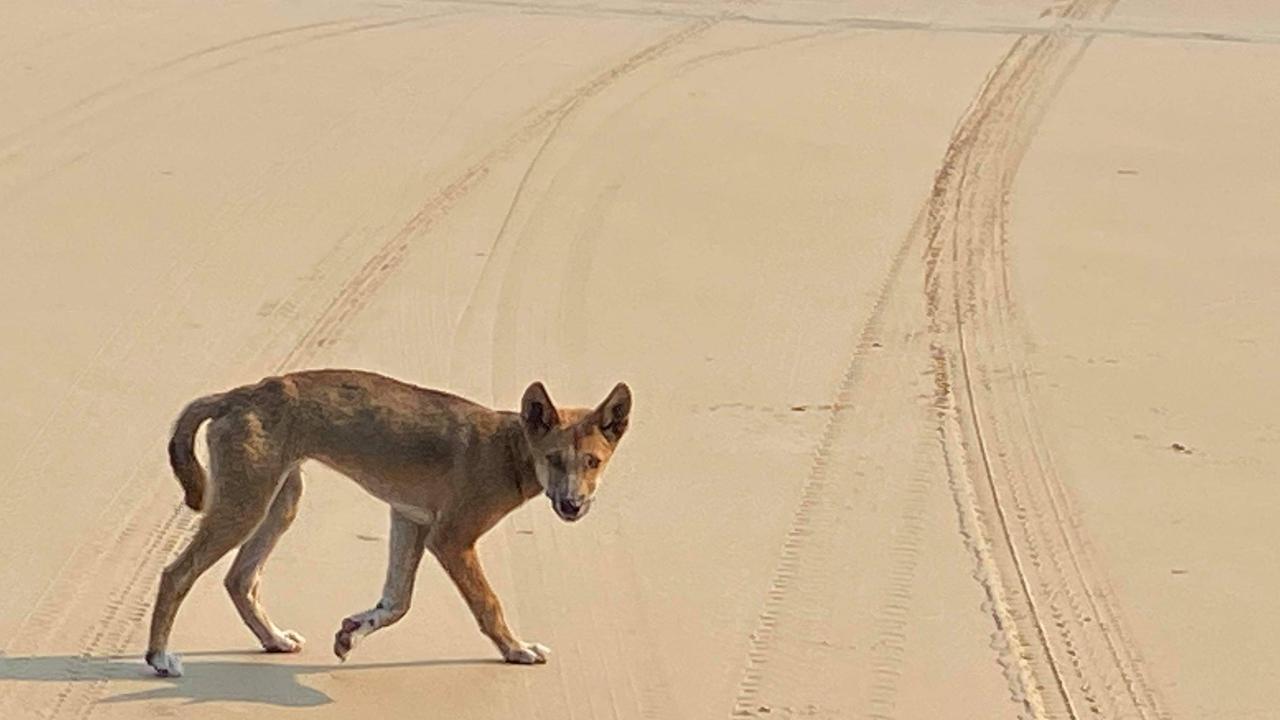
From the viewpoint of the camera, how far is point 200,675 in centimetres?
700

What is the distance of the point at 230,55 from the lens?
16.0 metres

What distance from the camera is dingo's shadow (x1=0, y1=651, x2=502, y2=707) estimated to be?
686cm

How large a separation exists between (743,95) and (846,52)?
1.97m

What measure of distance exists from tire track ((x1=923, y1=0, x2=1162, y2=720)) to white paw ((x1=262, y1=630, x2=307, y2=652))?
2.13 m

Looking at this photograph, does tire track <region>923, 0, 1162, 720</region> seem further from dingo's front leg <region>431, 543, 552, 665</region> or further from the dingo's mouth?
dingo's front leg <region>431, 543, 552, 665</region>

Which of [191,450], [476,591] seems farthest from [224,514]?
[476,591]

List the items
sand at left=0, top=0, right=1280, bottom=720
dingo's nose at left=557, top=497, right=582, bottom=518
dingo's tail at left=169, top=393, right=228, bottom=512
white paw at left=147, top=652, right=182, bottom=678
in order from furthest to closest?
sand at left=0, top=0, right=1280, bottom=720
white paw at left=147, top=652, right=182, bottom=678
dingo's tail at left=169, top=393, right=228, bottom=512
dingo's nose at left=557, top=497, right=582, bottom=518


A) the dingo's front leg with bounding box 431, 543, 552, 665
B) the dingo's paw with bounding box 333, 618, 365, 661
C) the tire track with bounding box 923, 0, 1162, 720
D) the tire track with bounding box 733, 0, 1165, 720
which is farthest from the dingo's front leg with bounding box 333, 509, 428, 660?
the tire track with bounding box 923, 0, 1162, 720

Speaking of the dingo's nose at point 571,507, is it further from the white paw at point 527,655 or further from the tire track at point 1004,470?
the tire track at point 1004,470

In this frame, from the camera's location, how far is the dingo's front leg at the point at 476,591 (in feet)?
22.9

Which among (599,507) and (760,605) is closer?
(760,605)

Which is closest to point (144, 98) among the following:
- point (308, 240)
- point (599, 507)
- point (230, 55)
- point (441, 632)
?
point (230, 55)

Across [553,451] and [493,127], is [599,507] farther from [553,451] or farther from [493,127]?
[493,127]

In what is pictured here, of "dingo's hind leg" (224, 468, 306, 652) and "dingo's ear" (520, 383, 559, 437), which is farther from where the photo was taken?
"dingo's hind leg" (224, 468, 306, 652)
